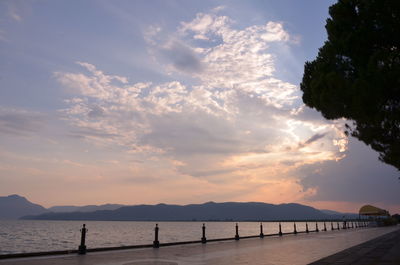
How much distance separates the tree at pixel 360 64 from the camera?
37.1 feet

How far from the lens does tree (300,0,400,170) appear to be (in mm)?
11320

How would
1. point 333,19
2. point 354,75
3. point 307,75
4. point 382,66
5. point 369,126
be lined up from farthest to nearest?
point 369,126 → point 307,75 → point 333,19 → point 354,75 → point 382,66

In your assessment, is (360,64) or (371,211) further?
(371,211)

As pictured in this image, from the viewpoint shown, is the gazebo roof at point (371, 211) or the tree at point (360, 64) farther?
the gazebo roof at point (371, 211)

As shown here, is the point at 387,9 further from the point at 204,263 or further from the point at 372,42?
the point at 204,263

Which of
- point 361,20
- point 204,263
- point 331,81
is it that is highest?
point 361,20

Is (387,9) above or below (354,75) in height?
above

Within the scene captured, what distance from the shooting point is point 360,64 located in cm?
1195

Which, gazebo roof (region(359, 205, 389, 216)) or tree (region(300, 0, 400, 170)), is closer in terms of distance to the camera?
tree (region(300, 0, 400, 170))

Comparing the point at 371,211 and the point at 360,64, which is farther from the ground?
the point at 360,64

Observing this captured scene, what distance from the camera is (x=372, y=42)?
1224cm

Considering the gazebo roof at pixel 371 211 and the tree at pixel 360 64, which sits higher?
the tree at pixel 360 64

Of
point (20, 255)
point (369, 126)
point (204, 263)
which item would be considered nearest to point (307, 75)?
point (369, 126)

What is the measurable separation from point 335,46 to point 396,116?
329cm
